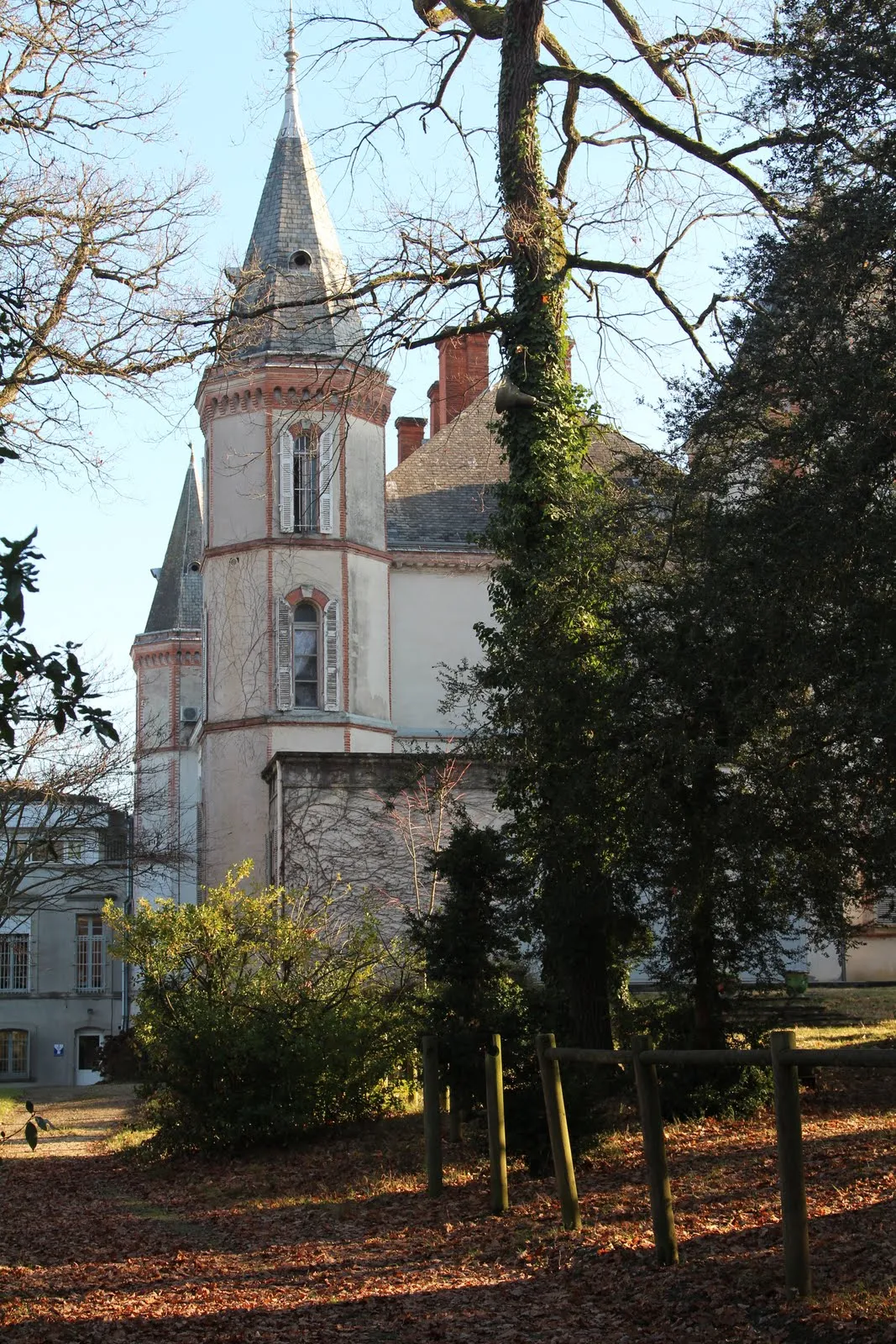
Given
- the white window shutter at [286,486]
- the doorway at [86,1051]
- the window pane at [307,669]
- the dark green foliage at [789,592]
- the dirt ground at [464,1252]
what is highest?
the white window shutter at [286,486]

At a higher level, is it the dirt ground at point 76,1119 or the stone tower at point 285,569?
the stone tower at point 285,569

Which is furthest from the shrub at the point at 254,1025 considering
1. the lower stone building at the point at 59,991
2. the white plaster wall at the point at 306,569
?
the lower stone building at the point at 59,991

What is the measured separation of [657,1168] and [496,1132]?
2.45 meters

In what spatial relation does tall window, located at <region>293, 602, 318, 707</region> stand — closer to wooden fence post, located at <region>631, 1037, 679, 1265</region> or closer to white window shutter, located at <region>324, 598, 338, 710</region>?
white window shutter, located at <region>324, 598, 338, 710</region>

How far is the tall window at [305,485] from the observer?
105 feet

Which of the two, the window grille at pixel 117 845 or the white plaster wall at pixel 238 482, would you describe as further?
the window grille at pixel 117 845

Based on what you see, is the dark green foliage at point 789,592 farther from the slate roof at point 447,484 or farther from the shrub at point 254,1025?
the slate roof at point 447,484

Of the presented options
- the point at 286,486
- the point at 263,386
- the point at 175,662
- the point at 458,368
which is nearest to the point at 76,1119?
the point at 286,486

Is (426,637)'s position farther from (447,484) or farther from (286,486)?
(286,486)

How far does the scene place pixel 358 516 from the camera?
32.8 meters

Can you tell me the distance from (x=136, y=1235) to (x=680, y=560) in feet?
21.6

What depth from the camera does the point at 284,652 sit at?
1240 inches

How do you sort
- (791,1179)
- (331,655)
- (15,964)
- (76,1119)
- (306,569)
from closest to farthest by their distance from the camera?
(791,1179)
(76,1119)
(331,655)
(306,569)
(15,964)

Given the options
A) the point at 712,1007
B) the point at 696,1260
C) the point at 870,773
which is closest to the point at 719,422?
the point at 870,773
